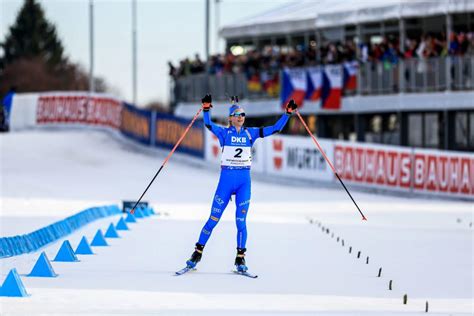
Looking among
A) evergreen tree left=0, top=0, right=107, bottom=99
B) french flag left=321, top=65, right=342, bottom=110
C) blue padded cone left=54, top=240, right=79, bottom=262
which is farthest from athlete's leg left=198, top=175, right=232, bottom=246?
evergreen tree left=0, top=0, right=107, bottom=99

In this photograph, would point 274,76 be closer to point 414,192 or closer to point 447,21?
point 447,21

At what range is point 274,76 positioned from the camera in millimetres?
44312

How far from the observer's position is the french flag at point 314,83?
4203cm

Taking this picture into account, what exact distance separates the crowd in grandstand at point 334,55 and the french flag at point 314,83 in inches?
14.4

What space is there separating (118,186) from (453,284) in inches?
863

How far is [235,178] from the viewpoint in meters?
13.4

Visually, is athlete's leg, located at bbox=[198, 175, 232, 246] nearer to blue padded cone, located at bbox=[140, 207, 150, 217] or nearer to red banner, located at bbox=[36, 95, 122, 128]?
blue padded cone, located at bbox=[140, 207, 150, 217]

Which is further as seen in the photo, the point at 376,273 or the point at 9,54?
the point at 9,54

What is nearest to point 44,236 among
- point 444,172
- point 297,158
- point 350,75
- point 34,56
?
point 444,172

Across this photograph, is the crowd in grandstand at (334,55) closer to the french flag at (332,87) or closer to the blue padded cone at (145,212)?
the french flag at (332,87)

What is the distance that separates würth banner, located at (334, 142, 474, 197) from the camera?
3102 centimetres

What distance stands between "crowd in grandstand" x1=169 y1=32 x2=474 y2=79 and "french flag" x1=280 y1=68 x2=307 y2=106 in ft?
1.19

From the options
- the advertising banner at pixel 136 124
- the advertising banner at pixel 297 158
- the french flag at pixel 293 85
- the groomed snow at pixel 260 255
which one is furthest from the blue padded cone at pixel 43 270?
the advertising banner at pixel 136 124

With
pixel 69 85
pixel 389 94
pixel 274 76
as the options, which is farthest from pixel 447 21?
pixel 69 85
